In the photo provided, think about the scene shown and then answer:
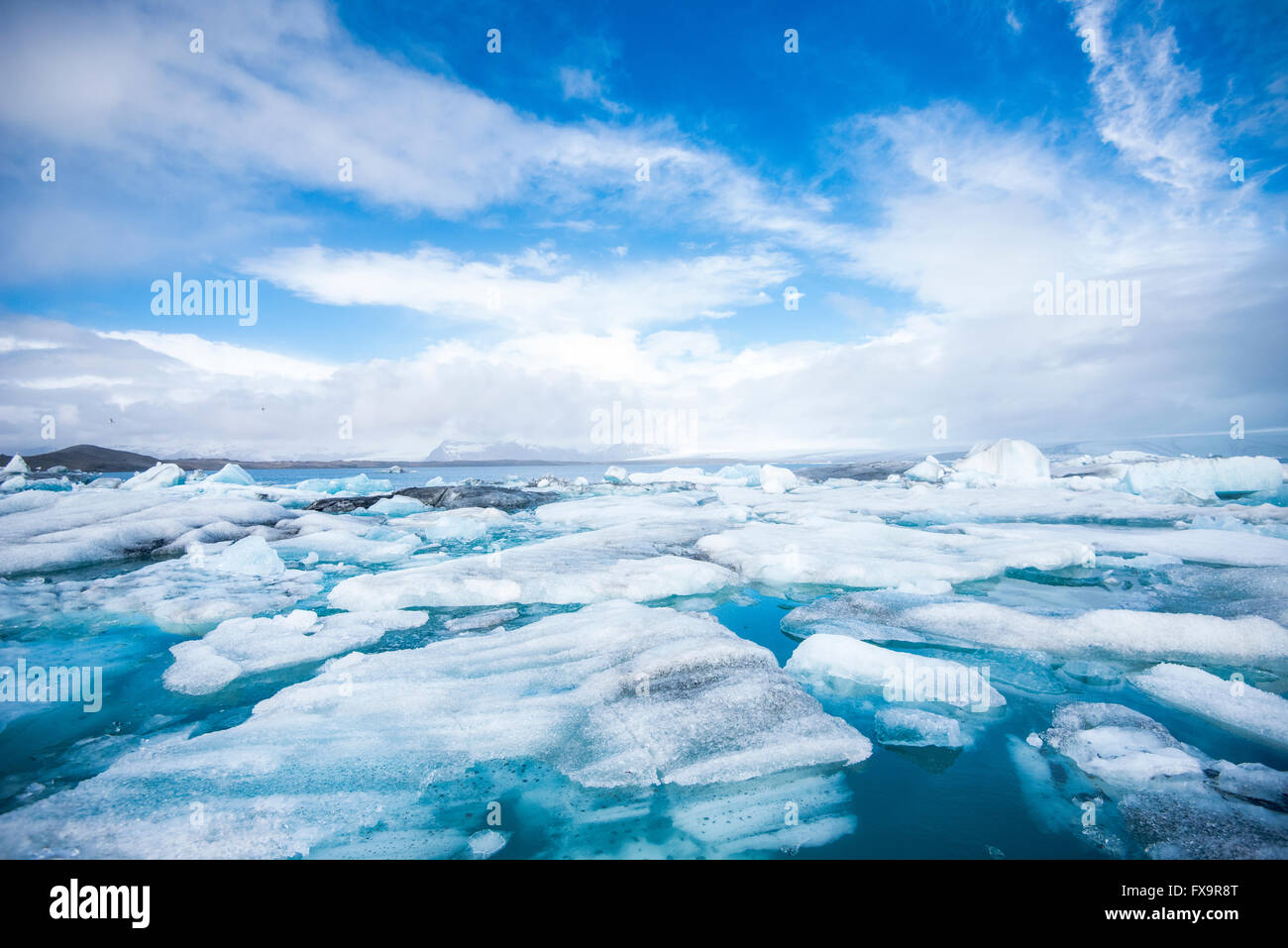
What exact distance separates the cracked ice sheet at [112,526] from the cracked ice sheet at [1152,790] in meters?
14.8

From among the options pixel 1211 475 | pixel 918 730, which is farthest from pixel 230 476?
pixel 1211 475

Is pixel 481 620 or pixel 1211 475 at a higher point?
pixel 1211 475

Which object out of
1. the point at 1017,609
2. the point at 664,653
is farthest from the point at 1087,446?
the point at 664,653

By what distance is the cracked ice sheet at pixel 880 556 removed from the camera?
28.1ft

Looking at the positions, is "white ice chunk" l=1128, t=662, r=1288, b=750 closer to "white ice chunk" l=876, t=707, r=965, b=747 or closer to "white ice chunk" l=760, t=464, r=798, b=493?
"white ice chunk" l=876, t=707, r=965, b=747

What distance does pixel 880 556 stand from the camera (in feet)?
31.1

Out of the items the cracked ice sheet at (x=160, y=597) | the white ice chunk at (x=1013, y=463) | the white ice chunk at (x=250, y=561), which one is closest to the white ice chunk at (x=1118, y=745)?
the cracked ice sheet at (x=160, y=597)

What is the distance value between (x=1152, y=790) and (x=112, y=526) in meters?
16.3

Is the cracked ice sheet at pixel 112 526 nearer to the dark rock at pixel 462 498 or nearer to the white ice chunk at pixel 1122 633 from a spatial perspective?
the dark rock at pixel 462 498

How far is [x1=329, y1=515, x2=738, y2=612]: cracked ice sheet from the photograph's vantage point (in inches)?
297

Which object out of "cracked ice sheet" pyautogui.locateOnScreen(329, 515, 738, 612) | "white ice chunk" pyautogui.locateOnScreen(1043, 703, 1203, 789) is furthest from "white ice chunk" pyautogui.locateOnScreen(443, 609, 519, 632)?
"white ice chunk" pyautogui.locateOnScreen(1043, 703, 1203, 789)

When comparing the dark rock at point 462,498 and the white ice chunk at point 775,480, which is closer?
the dark rock at point 462,498
